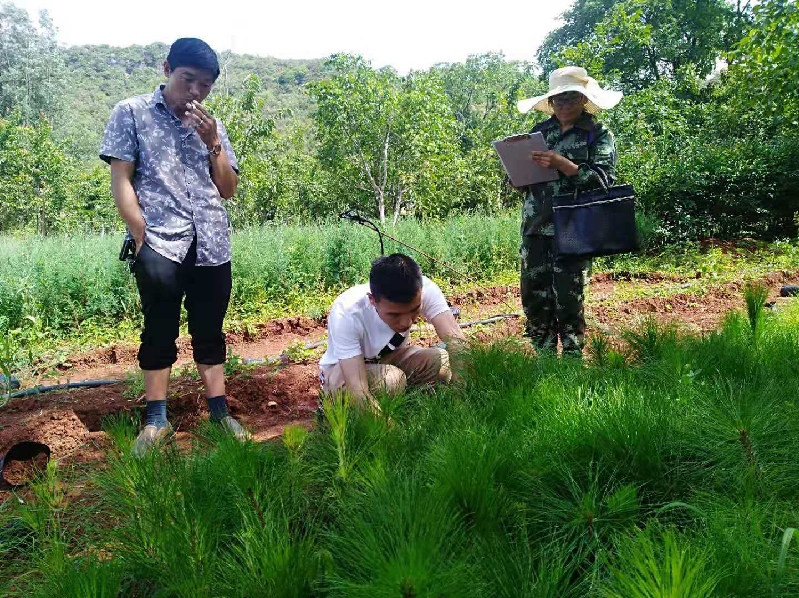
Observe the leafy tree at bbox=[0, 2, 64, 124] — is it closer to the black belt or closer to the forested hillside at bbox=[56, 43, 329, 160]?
the forested hillside at bbox=[56, 43, 329, 160]

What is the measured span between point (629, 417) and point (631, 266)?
8.19 meters

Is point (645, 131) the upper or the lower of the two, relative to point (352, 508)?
upper

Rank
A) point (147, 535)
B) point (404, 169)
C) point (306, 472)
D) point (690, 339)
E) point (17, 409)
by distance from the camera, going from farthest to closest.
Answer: point (404, 169) → point (17, 409) → point (690, 339) → point (306, 472) → point (147, 535)

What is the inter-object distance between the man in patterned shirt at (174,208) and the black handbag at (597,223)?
1.68 m

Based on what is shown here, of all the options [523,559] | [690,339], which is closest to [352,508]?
[523,559]

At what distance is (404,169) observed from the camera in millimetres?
16766

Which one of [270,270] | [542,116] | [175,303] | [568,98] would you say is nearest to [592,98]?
[568,98]

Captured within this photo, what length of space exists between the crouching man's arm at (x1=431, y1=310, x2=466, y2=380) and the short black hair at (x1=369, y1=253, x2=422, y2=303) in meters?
0.28

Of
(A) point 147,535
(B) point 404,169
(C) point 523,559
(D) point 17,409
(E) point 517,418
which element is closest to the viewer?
(C) point 523,559

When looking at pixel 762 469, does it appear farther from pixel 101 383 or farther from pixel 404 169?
pixel 404 169

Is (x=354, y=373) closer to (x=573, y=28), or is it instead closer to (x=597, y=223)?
(x=597, y=223)

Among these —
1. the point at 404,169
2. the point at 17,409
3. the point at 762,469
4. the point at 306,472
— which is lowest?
the point at 17,409

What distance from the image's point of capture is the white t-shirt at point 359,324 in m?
2.45

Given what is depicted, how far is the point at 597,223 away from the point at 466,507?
213 centimetres
